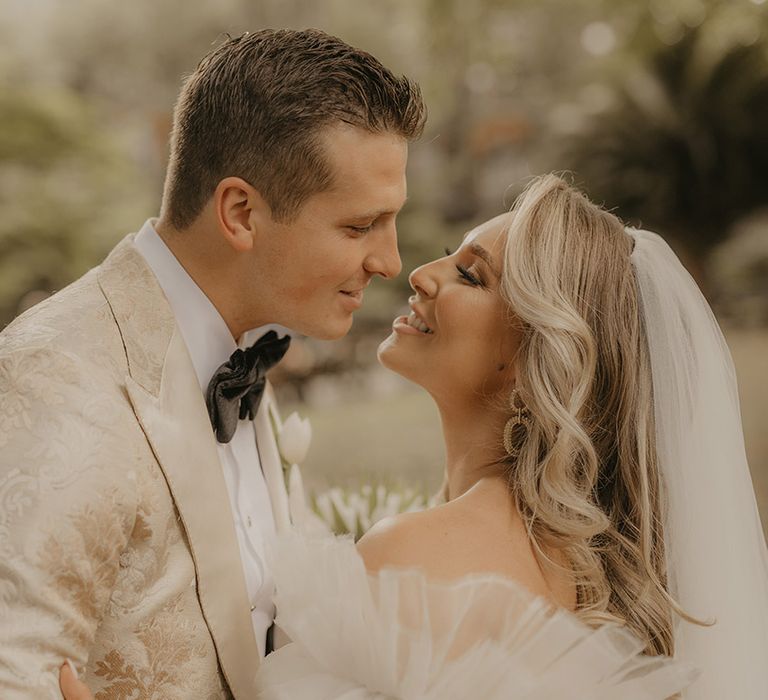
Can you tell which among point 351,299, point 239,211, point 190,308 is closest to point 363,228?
point 351,299

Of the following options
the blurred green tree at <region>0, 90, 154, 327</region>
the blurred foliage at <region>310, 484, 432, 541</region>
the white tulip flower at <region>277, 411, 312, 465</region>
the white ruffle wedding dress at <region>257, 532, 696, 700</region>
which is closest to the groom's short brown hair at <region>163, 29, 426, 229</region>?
the white tulip flower at <region>277, 411, 312, 465</region>

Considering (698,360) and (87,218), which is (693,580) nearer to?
(698,360)

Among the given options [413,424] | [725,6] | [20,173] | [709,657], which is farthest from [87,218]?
[709,657]

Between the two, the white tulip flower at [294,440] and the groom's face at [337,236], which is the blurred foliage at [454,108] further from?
the groom's face at [337,236]

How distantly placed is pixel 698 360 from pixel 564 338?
1.16 ft

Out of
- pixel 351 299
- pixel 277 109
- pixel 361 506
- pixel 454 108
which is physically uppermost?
pixel 277 109

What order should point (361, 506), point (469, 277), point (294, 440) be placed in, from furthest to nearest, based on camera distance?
point (361, 506) → point (294, 440) → point (469, 277)

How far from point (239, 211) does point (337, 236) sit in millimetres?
217

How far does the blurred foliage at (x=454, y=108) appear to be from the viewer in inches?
293

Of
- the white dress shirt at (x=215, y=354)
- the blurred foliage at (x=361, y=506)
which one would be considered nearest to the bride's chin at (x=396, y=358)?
the white dress shirt at (x=215, y=354)

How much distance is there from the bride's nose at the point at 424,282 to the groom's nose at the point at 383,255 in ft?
0.27

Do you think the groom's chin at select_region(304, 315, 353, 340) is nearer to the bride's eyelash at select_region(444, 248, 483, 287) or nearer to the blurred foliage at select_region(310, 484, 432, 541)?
the bride's eyelash at select_region(444, 248, 483, 287)

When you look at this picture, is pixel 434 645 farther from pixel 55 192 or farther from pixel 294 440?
pixel 55 192

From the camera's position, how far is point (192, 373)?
71.7 inches
